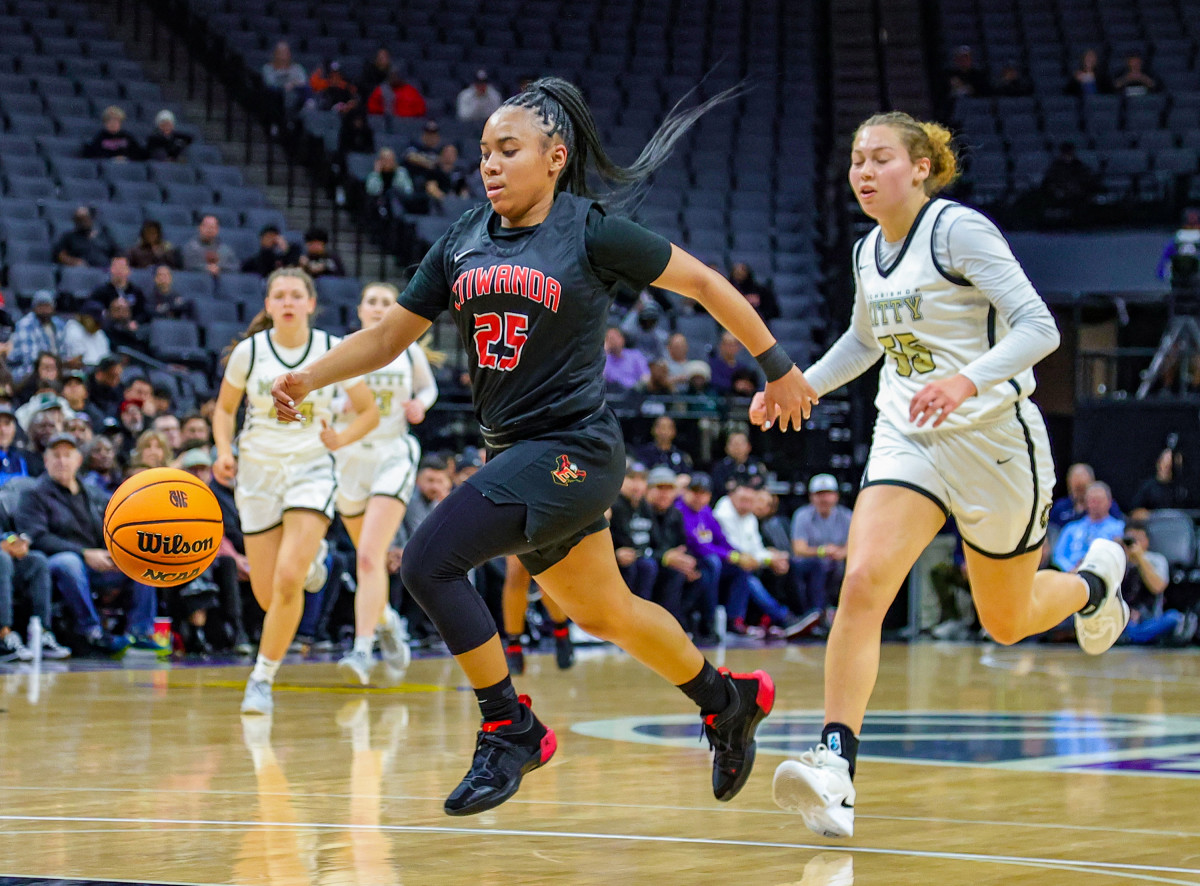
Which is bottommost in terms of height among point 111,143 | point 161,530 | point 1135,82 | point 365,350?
point 161,530

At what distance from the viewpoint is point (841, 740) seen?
13.6 feet

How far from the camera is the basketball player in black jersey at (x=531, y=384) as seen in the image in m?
3.87

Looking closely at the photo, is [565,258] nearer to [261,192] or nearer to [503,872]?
[503,872]

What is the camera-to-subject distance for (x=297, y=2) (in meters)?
19.3

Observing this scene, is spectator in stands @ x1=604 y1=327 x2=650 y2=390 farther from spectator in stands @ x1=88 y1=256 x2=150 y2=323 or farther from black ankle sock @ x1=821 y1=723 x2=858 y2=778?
black ankle sock @ x1=821 y1=723 x2=858 y2=778

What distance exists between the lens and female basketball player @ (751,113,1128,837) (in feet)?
14.0

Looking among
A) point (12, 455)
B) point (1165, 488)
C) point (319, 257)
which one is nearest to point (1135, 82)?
point (1165, 488)

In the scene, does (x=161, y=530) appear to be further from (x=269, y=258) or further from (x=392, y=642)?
(x=269, y=258)

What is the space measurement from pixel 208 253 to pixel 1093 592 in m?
10.1

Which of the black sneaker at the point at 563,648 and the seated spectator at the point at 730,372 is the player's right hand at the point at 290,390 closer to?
the black sneaker at the point at 563,648

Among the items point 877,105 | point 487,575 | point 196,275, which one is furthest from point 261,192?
point 877,105

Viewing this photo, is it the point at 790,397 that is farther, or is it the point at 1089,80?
the point at 1089,80

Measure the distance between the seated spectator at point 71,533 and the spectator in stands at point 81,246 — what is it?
3738 mm

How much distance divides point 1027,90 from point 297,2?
9023 millimetres
